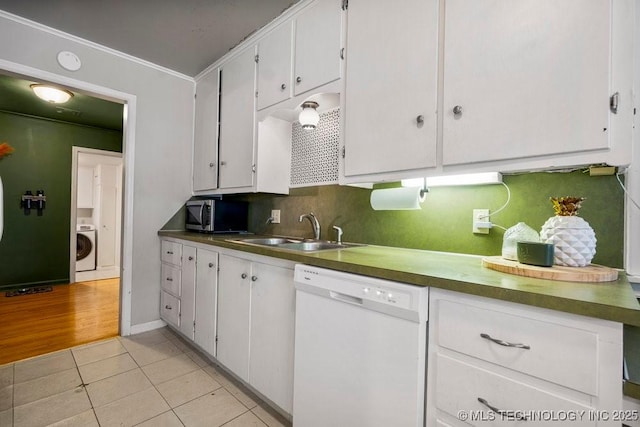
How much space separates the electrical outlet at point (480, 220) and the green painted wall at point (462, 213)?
2 centimetres

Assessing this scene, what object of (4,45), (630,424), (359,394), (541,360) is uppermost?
(4,45)

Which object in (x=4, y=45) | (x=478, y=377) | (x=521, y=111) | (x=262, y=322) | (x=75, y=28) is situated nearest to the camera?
(x=478, y=377)

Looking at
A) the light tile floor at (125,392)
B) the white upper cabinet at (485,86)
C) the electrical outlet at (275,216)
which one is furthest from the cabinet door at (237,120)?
the light tile floor at (125,392)

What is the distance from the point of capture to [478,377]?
78 cm

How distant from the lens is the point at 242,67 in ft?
7.14

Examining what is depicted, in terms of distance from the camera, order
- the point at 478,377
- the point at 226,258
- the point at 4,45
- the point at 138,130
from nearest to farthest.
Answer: the point at 478,377 → the point at 226,258 → the point at 4,45 → the point at 138,130

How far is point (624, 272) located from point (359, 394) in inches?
40.9

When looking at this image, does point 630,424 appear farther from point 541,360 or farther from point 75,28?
point 75,28

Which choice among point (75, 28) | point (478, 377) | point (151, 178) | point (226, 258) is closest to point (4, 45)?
point (75, 28)

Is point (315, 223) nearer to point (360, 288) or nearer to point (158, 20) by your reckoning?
point (360, 288)

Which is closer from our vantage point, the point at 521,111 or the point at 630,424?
the point at 630,424

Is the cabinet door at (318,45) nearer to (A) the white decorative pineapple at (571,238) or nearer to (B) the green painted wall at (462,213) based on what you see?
(B) the green painted wall at (462,213)

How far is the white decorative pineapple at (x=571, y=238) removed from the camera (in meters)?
0.94

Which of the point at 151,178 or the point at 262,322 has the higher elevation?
the point at 151,178
